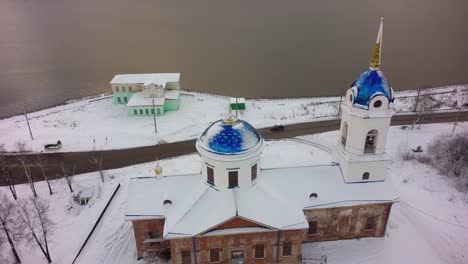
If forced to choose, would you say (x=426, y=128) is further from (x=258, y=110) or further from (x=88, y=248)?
(x=88, y=248)

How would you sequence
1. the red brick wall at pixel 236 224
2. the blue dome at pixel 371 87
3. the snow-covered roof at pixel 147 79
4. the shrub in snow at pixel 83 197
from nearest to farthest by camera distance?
the red brick wall at pixel 236 224, the blue dome at pixel 371 87, the shrub in snow at pixel 83 197, the snow-covered roof at pixel 147 79

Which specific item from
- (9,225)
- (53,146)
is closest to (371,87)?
(9,225)

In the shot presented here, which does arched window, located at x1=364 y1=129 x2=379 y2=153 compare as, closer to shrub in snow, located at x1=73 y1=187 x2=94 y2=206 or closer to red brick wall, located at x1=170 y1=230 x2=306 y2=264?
red brick wall, located at x1=170 y1=230 x2=306 y2=264

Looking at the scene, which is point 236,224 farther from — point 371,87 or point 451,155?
point 451,155

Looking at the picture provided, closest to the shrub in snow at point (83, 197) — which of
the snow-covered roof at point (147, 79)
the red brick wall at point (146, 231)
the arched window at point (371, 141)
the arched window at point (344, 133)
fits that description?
the red brick wall at point (146, 231)

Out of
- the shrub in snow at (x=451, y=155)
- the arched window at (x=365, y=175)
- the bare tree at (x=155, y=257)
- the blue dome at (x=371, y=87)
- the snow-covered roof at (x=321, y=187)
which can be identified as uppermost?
the blue dome at (x=371, y=87)

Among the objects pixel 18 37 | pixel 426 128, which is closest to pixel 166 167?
pixel 426 128

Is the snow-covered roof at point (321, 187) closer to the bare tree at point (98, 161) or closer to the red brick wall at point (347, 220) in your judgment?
the red brick wall at point (347, 220)
